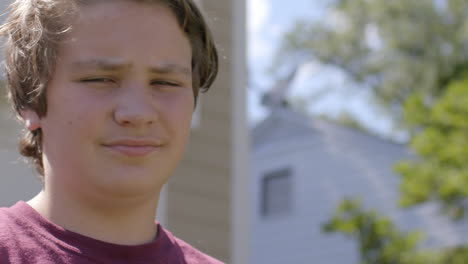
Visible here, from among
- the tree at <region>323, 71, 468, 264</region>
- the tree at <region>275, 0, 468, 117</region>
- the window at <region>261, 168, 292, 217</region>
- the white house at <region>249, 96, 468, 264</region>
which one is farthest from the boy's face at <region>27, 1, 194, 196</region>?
the tree at <region>275, 0, 468, 117</region>

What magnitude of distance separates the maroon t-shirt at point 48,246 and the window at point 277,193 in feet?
46.1

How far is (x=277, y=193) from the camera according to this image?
15.7 meters

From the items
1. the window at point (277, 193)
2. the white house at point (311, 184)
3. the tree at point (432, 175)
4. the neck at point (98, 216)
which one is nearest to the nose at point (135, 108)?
the neck at point (98, 216)

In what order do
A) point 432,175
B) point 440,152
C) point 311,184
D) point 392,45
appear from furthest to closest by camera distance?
point 392,45 < point 311,184 < point 432,175 < point 440,152

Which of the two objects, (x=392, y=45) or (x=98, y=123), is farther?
(x=392, y=45)

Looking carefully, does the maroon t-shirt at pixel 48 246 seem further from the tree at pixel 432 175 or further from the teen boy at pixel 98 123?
the tree at pixel 432 175

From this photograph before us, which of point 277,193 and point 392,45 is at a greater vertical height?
point 392,45

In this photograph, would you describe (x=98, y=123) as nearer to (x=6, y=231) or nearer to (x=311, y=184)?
(x=6, y=231)

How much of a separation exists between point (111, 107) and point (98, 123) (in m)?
0.03

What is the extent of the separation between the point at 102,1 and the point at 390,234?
10265mm

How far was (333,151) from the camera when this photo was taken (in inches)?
601

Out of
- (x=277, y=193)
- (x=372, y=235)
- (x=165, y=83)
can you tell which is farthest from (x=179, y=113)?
(x=277, y=193)

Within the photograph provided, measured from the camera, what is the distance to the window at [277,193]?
15.5m

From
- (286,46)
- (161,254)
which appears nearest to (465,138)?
(161,254)
